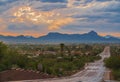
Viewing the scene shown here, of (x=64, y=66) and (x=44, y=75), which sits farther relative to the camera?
(x=64, y=66)

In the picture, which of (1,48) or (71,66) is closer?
(1,48)

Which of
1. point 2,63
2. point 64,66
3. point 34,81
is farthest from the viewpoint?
point 64,66

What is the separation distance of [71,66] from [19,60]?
23.3 meters

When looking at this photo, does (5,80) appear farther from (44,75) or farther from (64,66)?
(64,66)

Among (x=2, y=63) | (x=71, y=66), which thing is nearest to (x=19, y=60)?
(x=2, y=63)

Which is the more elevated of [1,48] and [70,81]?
[1,48]

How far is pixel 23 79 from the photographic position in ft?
173

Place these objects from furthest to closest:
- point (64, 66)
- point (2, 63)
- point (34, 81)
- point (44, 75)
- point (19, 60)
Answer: point (64, 66)
point (19, 60)
point (2, 63)
point (44, 75)
point (34, 81)

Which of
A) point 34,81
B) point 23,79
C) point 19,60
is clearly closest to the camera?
point 34,81

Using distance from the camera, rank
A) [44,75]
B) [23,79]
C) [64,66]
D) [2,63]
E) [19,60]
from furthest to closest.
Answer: [64,66], [19,60], [2,63], [44,75], [23,79]

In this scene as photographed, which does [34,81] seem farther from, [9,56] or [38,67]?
[9,56]

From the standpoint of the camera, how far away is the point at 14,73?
171ft

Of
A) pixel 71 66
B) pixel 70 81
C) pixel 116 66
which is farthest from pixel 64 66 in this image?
pixel 70 81

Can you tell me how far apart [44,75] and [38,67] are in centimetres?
684
